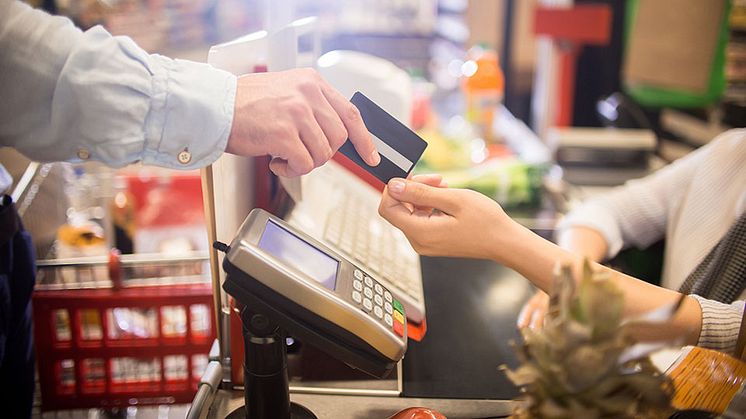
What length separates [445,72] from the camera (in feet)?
13.4

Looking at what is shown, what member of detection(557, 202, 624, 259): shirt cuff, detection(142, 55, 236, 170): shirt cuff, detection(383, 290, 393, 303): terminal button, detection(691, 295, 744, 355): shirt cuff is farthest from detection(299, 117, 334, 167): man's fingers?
detection(557, 202, 624, 259): shirt cuff

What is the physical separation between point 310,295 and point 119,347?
73 centimetres

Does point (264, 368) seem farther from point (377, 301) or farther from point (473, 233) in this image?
point (473, 233)

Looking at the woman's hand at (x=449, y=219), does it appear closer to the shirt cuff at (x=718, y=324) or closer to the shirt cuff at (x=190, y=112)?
the shirt cuff at (x=190, y=112)

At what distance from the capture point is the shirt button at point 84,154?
91 cm

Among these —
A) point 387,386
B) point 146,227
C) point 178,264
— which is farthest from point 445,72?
point 387,386

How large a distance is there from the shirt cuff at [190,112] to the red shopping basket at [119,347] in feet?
1.69

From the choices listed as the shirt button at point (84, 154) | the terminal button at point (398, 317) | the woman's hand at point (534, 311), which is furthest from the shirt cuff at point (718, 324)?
the shirt button at point (84, 154)

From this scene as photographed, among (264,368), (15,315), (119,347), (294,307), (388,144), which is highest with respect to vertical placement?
(388,144)

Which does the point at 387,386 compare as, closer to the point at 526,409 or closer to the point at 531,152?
the point at 526,409

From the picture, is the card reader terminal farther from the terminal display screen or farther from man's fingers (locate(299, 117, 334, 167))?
man's fingers (locate(299, 117, 334, 167))

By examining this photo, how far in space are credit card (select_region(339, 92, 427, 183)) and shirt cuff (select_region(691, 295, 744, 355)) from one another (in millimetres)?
550

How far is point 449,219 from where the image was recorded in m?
0.98

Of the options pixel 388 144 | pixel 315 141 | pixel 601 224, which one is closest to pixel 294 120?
pixel 315 141
